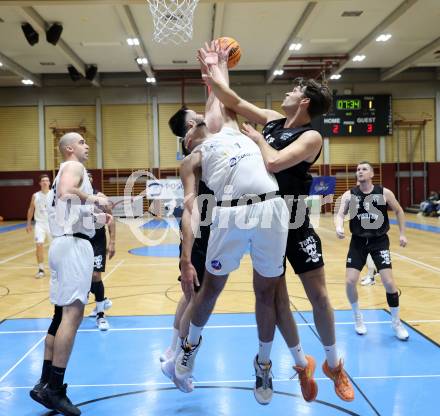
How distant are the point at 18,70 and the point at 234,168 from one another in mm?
20134

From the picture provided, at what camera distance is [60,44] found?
1784 cm

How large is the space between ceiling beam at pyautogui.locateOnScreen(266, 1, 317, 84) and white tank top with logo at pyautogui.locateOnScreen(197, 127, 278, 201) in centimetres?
1279

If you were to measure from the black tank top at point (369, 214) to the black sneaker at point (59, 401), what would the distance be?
345 cm

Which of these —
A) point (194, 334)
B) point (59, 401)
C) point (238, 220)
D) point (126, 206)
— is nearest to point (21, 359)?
point (59, 401)

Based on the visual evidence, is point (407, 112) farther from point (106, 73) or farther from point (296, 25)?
point (106, 73)

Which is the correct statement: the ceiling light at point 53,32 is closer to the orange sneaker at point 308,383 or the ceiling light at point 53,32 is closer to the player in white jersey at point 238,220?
the player in white jersey at point 238,220

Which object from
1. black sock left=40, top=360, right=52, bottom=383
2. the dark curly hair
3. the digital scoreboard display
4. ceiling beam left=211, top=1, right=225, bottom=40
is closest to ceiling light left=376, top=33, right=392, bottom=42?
the digital scoreboard display

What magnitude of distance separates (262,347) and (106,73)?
22.3 metres

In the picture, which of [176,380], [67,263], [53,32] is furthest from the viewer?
[53,32]

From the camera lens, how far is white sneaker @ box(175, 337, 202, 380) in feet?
11.9

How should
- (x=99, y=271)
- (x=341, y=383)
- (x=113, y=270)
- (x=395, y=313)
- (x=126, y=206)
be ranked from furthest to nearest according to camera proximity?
(x=126, y=206)
(x=113, y=270)
(x=99, y=271)
(x=395, y=313)
(x=341, y=383)

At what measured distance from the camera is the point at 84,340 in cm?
543

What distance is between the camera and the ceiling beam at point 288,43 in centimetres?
1520

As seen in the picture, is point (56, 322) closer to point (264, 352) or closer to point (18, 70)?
point (264, 352)
